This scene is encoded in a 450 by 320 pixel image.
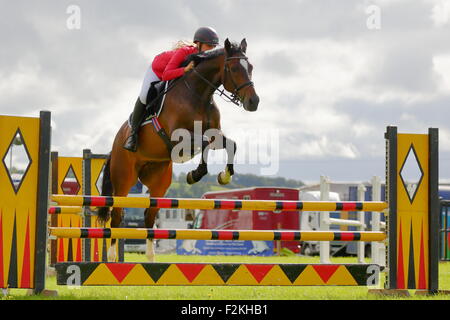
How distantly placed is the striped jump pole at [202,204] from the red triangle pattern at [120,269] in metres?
0.46

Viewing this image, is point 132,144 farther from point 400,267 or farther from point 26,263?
point 400,267

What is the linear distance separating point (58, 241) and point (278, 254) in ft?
30.5

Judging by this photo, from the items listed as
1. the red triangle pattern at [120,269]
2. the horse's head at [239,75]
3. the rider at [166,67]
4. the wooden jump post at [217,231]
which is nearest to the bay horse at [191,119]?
the horse's head at [239,75]

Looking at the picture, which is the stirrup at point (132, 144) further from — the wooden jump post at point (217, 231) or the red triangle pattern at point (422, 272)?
the red triangle pattern at point (422, 272)

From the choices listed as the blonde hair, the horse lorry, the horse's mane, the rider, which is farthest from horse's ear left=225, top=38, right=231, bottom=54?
the horse lorry

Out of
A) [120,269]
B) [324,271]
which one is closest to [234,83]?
[324,271]

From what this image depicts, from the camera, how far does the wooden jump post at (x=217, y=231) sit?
534 cm

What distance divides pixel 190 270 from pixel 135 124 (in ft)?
7.43

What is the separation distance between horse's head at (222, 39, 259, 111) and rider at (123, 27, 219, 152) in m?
0.45

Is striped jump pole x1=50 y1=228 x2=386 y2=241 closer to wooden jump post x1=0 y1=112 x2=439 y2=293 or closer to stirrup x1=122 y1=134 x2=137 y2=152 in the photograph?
wooden jump post x1=0 y1=112 x2=439 y2=293

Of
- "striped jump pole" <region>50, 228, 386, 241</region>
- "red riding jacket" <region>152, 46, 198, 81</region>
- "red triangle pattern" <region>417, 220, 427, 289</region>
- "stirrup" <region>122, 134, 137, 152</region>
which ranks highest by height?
"red riding jacket" <region>152, 46, 198, 81</region>

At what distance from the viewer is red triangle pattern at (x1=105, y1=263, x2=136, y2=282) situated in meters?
5.46

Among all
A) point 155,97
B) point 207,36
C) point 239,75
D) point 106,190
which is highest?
point 207,36

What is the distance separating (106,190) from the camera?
8.17 metres
